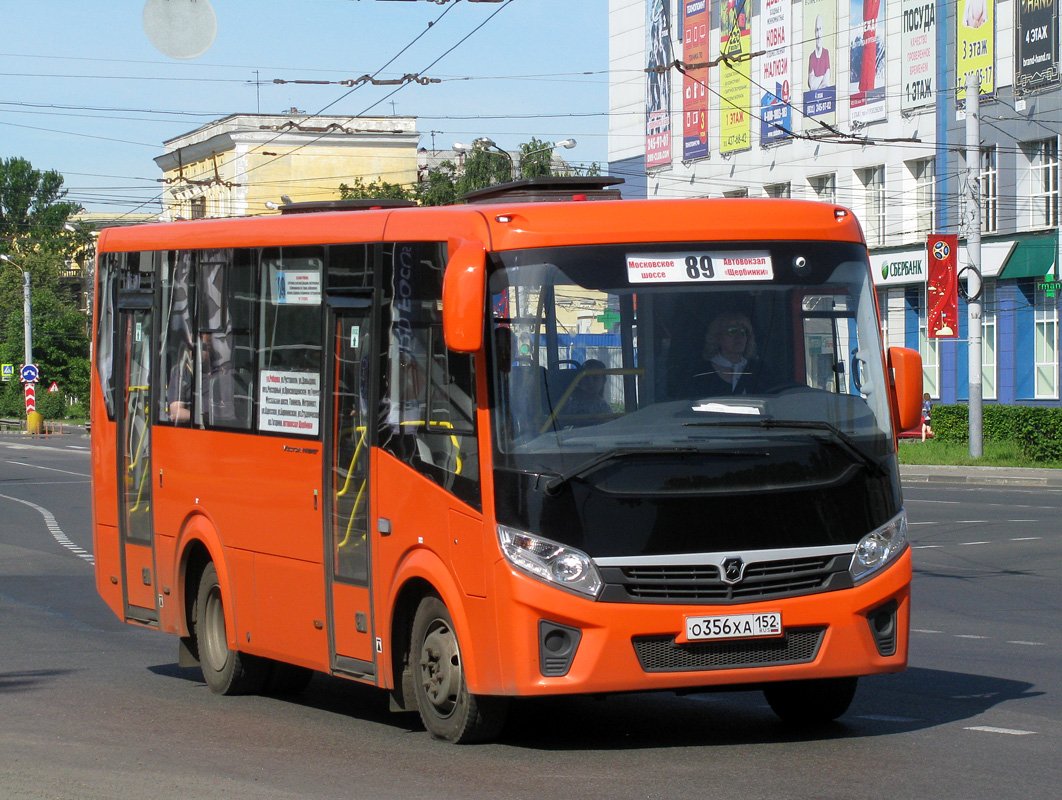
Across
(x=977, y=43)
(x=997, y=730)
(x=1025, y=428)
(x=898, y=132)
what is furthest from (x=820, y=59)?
(x=997, y=730)

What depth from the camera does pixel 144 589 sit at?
1083 cm

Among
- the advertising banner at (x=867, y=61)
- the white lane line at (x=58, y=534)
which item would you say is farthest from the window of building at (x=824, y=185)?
the white lane line at (x=58, y=534)

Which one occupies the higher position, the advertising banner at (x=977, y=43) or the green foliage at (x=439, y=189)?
the advertising banner at (x=977, y=43)

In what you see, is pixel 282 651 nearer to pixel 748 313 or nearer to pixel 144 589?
pixel 144 589

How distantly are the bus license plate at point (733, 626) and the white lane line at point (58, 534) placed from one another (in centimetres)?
1224

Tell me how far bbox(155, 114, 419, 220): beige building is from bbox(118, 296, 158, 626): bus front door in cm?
5778

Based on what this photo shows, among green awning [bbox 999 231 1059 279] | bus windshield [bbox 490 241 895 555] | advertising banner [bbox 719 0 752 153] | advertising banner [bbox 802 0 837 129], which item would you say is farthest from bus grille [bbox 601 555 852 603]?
advertising banner [bbox 719 0 752 153]

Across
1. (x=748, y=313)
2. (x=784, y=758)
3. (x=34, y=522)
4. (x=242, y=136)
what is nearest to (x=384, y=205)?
(x=748, y=313)

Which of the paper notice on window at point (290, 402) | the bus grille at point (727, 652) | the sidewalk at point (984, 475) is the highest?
the paper notice on window at point (290, 402)

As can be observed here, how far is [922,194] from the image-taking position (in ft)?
152

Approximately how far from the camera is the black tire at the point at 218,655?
984 centimetres

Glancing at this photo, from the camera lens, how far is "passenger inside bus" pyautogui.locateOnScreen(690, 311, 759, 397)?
7395 mm

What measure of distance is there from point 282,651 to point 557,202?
3.00m

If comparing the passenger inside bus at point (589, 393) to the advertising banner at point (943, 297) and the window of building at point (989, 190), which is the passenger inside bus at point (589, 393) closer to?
the advertising banner at point (943, 297)
